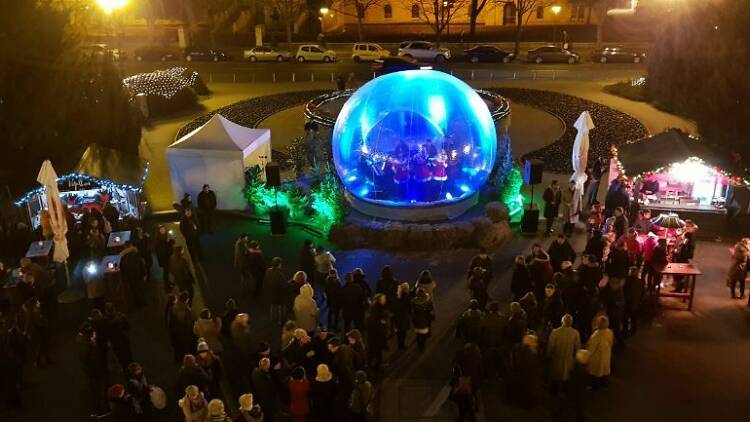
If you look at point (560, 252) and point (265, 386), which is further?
point (560, 252)

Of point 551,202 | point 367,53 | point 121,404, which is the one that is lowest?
point 121,404

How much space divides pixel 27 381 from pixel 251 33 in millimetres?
39020

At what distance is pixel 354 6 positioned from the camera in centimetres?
4612

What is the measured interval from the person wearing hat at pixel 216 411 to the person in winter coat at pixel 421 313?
10.6 ft

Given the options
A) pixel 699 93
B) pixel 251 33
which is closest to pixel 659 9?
pixel 699 93

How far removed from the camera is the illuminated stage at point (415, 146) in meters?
13.3

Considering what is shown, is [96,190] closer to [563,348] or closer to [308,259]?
[308,259]

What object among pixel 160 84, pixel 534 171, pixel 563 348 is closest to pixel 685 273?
pixel 563 348

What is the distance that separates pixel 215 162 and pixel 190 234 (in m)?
2.79

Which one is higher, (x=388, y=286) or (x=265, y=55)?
(x=265, y=55)

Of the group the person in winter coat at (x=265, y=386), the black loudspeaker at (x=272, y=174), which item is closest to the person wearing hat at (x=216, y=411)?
the person in winter coat at (x=265, y=386)

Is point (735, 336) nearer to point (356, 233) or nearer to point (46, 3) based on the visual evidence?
point (356, 233)

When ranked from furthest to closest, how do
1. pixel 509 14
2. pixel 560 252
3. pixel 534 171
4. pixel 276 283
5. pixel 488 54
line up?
1. pixel 509 14
2. pixel 488 54
3. pixel 534 171
4. pixel 560 252
5. pixel 276 283

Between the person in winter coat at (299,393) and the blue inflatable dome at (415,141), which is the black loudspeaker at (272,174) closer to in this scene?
the blue inflatable dome at (415,141)
